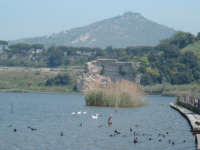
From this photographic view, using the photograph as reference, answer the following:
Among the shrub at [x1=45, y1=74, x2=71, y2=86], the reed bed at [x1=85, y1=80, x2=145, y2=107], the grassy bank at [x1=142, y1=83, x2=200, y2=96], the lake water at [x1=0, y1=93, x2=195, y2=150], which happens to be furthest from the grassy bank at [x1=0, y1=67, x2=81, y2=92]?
the lake water at [x1=0, y1=93, x2=195, y2=150]

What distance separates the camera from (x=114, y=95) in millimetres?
62438

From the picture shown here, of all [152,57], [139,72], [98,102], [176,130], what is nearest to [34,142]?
[176,130]

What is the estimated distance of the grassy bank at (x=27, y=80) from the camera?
144 metres

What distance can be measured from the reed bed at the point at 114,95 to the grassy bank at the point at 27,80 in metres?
79.6

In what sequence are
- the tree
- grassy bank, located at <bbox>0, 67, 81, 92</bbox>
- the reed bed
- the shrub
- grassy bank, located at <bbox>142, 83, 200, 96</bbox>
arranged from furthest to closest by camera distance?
the tree
the shrub
grassy bank, located at <bbox>0, 67, 81, 92</bbox>
grassy bank, located at <bbox>142, 83, 200, 96</bbox>
the reed bed

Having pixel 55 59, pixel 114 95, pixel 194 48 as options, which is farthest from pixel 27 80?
pixel 114 95

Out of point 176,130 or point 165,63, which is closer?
point 176,130

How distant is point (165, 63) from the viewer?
15300 centimetres

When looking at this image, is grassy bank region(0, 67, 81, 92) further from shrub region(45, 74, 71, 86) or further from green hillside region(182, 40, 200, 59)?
green hillside region(182, 40, 200, 59)

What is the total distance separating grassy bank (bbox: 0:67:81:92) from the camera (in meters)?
144

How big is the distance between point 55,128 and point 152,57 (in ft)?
389

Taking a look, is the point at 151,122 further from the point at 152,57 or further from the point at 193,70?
the point at 152,57

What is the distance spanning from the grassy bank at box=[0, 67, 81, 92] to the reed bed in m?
79.6

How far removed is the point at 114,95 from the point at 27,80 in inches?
3580
